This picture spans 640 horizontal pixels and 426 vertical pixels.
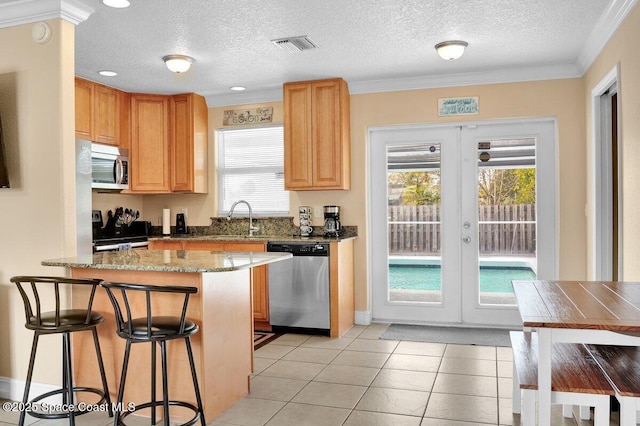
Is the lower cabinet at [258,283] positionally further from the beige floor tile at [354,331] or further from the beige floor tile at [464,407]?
the beige floor tile at [464,407]

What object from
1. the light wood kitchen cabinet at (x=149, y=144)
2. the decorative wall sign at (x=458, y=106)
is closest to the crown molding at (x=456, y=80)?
the decorative wall sign at (x=458, y=106)

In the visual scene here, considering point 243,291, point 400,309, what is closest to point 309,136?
point 400,309

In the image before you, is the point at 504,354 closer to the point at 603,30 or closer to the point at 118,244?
the point at 603,30

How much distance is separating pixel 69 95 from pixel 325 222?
8.90 feet

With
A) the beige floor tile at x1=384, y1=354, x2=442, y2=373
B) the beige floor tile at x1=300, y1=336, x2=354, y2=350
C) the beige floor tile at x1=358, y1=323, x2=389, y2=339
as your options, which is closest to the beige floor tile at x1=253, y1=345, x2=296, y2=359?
the beige floor tile at x1=300, y1=336, x2=354, y2=350

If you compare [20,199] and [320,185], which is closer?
[20,199]

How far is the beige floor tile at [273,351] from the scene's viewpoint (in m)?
4.16

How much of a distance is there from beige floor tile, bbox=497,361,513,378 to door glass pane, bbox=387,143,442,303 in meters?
1.30

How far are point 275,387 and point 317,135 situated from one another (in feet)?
8.40

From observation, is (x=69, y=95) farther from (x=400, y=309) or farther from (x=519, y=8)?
(x=400, y=309)

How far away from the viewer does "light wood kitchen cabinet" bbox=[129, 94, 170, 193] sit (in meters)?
5.61

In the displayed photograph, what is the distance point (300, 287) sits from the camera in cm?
489

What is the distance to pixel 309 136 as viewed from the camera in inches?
203

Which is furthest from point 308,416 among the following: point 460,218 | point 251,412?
point 460,218
